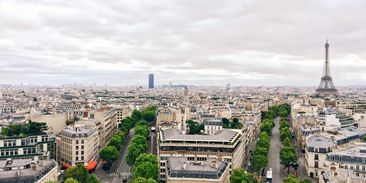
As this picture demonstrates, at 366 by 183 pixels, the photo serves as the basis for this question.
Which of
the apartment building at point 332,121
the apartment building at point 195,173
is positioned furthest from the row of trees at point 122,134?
the apartment building at point 332,121

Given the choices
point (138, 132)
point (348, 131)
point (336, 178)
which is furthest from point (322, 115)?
point (336, 178)

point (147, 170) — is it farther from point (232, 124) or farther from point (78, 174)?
point (232, 124)

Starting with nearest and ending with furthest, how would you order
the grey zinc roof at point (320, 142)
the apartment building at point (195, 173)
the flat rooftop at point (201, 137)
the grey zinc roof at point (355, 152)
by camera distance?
the apartment building at point (195, 173) < the grey zinc roof at point (355, 152) < the flat rooftop at point (201, 137) < the grey zinc roof at point (320, 142)

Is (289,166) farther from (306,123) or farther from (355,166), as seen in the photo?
(306,123)

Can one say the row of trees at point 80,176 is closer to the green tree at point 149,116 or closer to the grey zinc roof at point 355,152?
the grey zinc roof at point 355,152

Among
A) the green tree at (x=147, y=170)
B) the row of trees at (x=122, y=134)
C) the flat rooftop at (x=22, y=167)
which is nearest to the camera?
the flat rooftop at (x=22, y=167)

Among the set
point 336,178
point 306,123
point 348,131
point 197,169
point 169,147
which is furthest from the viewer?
point 306,123
